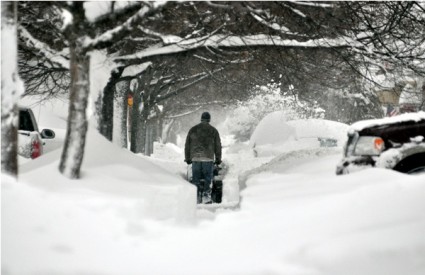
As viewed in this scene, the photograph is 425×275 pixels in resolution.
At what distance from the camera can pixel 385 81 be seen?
385 inches

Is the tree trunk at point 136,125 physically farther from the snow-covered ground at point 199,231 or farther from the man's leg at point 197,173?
the snow-covered ground at point 199,231

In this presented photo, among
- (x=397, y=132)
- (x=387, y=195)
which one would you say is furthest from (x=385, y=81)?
(x=387, y=195)

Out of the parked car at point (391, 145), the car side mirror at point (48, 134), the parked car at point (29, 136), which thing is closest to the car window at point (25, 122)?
the parked car at point (29, 136)

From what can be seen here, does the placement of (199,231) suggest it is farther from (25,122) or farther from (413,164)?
(25,122)

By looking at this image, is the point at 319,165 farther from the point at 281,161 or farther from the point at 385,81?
the point at 281,161

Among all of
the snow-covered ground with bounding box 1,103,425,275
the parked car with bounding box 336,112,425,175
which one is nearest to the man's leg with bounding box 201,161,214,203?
the parked car with bounding box 336,112,425,175

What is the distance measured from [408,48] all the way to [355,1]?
1.52 m

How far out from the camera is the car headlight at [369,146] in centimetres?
615

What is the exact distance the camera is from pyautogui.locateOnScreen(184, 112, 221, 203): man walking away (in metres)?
9.68

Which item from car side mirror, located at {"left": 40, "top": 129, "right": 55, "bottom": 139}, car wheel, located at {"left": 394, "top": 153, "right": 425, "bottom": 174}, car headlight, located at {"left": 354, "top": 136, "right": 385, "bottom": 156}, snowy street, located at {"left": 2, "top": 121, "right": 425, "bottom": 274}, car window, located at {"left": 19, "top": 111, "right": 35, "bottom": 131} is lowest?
snowy street, located at {"left": 2, "top": 121, "right": 425, "bottom": 274}

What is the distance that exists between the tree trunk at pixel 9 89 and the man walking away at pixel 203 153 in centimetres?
451

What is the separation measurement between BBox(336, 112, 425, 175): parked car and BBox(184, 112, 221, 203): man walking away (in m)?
3.66

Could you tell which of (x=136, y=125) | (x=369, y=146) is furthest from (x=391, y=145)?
(x=136, y=125)

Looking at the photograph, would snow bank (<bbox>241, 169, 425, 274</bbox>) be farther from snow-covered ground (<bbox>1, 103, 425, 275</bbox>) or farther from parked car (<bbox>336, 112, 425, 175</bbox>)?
parked car (<bbox>336, 112, 425, 175</bbox>)
